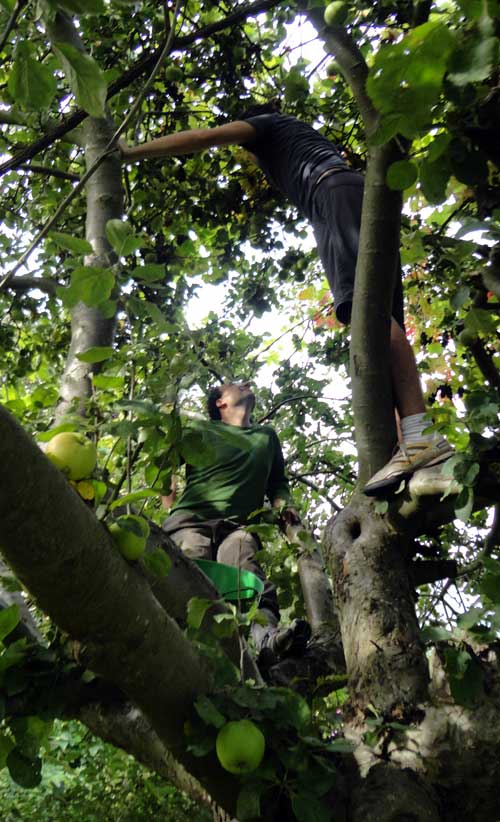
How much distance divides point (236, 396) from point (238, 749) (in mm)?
2857

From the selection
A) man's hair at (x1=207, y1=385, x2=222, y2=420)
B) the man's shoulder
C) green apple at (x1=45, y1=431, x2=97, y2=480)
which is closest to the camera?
green apple at (x1=45, y1=431, x2=97, y2=480)

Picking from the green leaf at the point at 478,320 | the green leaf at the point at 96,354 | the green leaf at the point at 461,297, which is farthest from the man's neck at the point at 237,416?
the green leaf at the point at 96,354

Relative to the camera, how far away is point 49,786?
155 inches

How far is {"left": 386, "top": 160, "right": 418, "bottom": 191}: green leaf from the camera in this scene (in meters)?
1.51

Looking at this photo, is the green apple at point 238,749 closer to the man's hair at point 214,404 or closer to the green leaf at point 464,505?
the green leaf at point 464,505

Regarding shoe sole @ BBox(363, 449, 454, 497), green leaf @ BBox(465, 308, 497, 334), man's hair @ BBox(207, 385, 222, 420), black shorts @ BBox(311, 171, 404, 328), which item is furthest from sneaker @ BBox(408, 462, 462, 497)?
man's hair @ BBox(207, 385, 222, 420)

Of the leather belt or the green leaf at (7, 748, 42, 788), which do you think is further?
the leather belt

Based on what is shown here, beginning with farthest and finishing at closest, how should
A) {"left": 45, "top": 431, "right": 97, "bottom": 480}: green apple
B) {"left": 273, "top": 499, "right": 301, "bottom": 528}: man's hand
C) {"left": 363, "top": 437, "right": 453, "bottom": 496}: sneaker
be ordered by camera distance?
{"left": 273, "top": 499, "right": 301, "bottom": 528}: man's hand, {"left": 363, "top": 437, "right": 453, "bottom": 496}: sneaker, {"left": 45, "top": 431, "right": 97, "bottom": 480}: green apple

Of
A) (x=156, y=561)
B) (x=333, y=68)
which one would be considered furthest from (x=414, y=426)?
(x=333, y=68)

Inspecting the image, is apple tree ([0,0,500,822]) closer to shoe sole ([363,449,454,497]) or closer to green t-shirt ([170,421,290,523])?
shoe sole ([363,449,454,497])

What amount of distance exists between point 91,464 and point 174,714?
0.60 m

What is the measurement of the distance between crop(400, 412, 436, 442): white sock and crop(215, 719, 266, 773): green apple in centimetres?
114

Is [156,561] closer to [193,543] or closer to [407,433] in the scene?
[407,433]

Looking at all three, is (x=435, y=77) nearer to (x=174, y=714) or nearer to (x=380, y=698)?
(x=174, y=714)
